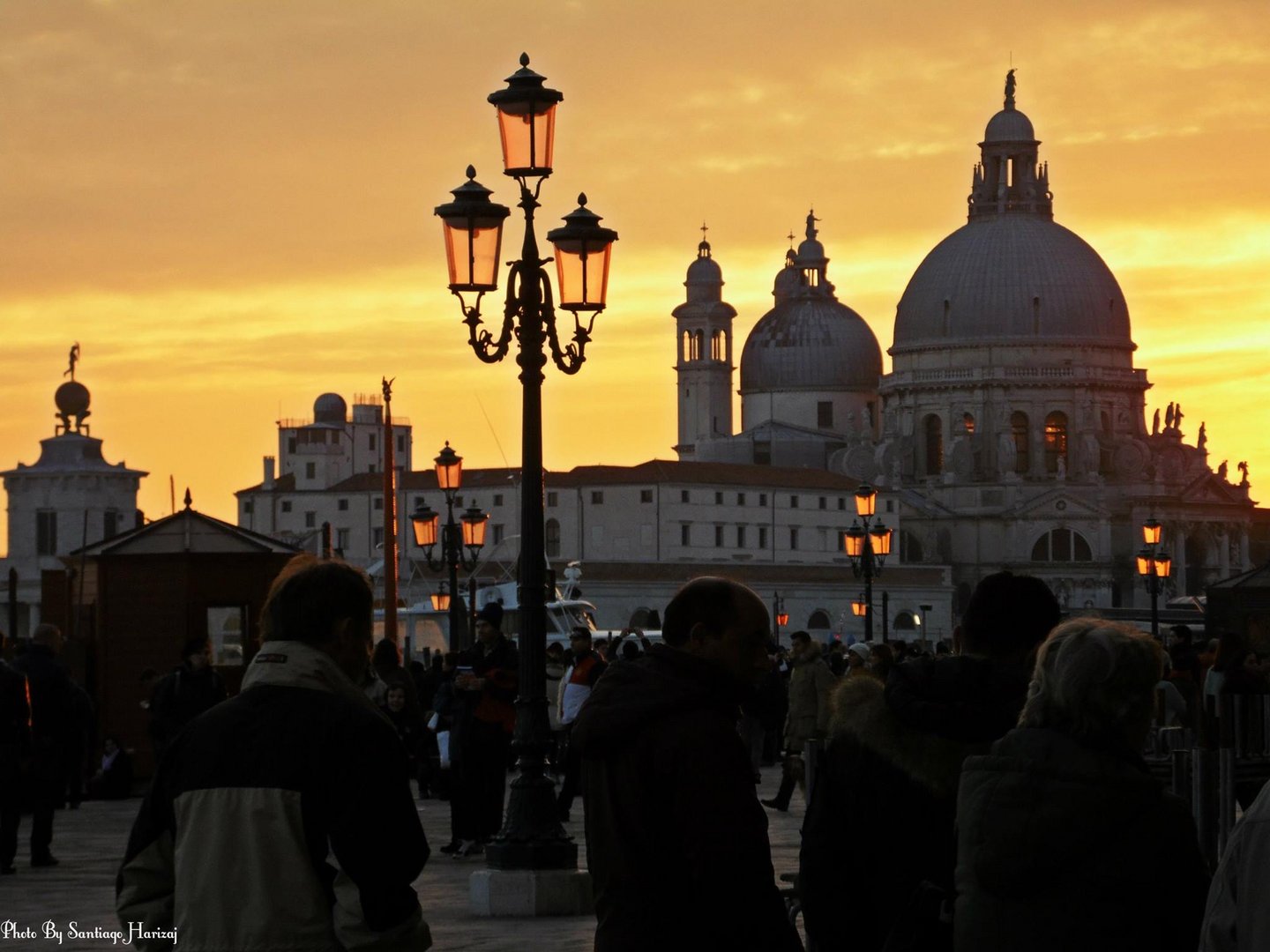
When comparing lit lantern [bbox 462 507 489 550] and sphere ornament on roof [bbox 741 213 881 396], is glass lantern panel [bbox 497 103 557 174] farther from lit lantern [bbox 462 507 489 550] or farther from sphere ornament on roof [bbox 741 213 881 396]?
sphere ornament on roof [bbox 741 213 881 396]

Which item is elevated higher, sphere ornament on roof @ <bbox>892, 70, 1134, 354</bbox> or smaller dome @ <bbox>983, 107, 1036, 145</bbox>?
smaller dome @ <bbox>983, 107, 1036, 145</bbox>

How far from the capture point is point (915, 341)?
113m

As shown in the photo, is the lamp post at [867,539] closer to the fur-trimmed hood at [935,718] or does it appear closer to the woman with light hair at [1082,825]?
the fur-trimmed hood at [935,718]

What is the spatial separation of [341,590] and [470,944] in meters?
5.73

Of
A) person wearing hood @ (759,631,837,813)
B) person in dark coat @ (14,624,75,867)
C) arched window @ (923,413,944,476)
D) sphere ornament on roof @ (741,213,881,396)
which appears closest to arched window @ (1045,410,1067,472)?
arched window @ (923,413,944,476)

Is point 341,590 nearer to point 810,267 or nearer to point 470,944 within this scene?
point 470,944

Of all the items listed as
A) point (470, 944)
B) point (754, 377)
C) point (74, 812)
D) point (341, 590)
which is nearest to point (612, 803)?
point (341, 590)

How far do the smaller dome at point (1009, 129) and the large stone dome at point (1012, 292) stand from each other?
4281 mm

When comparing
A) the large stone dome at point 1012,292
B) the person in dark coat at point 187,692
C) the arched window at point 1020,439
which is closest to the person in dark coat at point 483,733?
the person in dark coat at point 187,692

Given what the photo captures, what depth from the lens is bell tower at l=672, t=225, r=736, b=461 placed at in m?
124

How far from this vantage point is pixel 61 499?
318 ft

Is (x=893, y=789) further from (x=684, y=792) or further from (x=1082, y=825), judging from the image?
(x=1082, y=825)

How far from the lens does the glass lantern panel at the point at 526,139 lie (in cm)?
1257

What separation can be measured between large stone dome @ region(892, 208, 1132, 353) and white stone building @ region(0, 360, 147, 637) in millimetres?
33745
